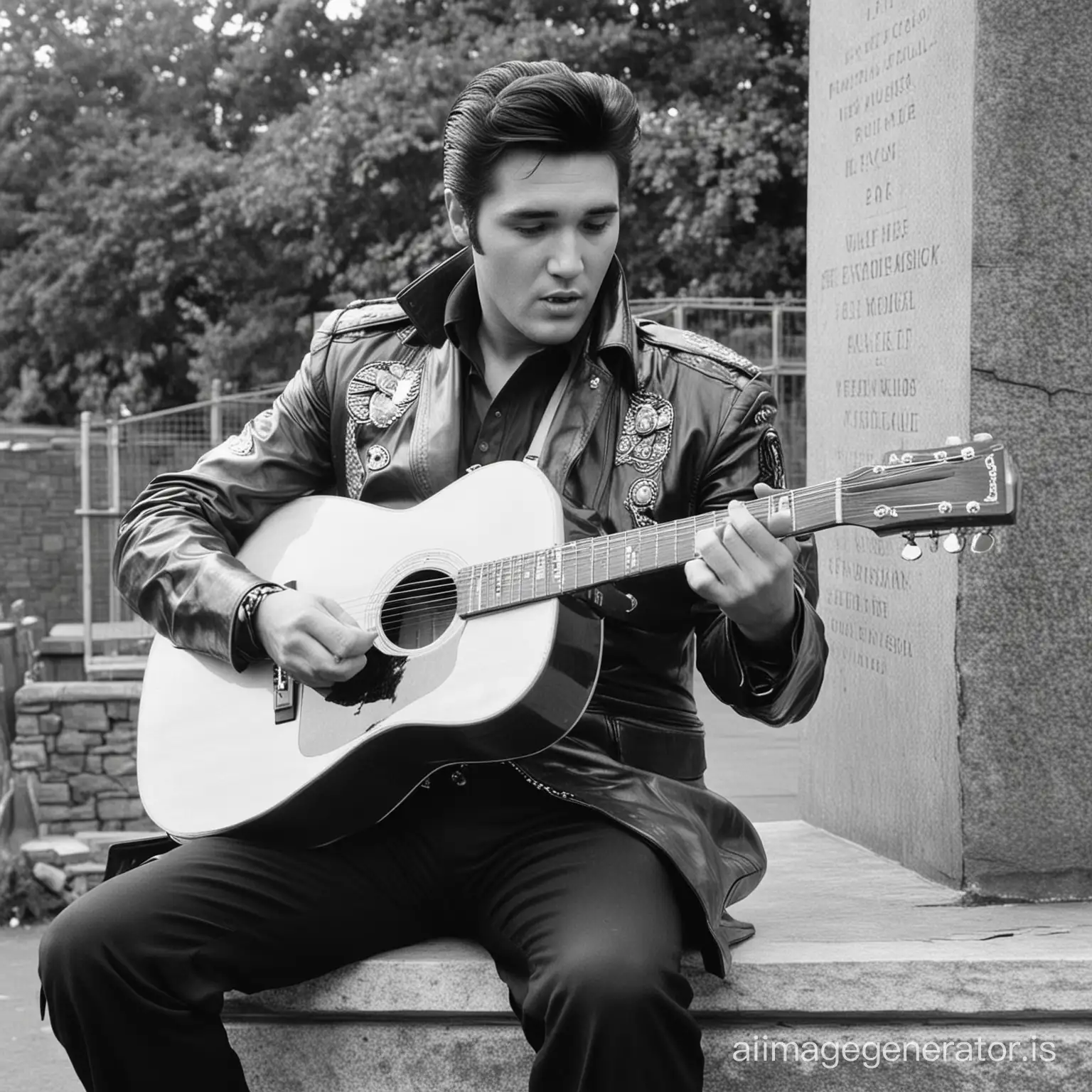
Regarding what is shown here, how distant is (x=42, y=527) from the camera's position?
1908cm

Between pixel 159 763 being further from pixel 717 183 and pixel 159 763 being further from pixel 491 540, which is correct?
pixel 717 183

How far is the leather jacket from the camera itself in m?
2.56

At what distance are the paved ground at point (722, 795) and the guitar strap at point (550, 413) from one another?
239cm

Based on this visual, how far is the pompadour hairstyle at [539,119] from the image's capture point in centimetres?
270

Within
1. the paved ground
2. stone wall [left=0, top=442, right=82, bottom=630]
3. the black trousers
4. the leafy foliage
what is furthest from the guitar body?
stone wall [left=0, top=442, right=82, bottom=630]

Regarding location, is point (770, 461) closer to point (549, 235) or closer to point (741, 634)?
point (741, 634)

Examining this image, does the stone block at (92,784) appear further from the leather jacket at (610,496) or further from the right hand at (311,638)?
the right hand at (311,638)

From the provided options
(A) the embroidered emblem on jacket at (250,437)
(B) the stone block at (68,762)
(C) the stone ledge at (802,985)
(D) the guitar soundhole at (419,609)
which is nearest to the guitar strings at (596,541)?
(D) the guitar soundhole at (419,609)

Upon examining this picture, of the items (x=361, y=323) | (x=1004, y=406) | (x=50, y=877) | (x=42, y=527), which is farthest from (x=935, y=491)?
(x=42, y=527)

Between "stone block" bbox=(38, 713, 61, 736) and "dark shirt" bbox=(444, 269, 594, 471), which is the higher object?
"dark shirt" bbox=(444, 269, 594, 471)

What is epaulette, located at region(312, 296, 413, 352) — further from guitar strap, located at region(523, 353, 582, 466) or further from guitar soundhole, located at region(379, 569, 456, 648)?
guitar soundhole, located at region(379, 569, 456, 648)

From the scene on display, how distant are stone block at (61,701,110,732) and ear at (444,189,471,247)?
6598 mm

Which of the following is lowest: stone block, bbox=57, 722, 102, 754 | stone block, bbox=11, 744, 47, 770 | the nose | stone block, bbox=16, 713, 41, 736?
stone block, bbox=11, 744, 47, 770

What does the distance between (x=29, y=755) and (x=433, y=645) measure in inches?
270
